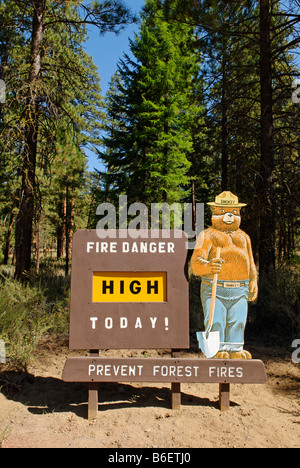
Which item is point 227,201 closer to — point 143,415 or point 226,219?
point 226,219

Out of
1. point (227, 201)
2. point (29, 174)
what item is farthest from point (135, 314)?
point (29, 174)

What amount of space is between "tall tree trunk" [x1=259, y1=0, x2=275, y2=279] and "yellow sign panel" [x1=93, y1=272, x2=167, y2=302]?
159 inches

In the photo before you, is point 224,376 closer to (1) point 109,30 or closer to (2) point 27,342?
(2) point 27,342

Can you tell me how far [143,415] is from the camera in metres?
3.86

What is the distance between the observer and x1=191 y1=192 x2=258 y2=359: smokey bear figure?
423 centimetres

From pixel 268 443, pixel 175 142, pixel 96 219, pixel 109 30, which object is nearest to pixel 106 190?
pixel 96 219

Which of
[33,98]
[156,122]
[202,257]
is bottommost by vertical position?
[202,257]

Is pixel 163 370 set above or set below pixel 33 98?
below

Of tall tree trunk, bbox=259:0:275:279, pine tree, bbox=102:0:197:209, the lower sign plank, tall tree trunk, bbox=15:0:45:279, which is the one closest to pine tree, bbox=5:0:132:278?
tall tree trunk, bbox=15:0:45:279

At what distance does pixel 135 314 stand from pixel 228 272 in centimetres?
129

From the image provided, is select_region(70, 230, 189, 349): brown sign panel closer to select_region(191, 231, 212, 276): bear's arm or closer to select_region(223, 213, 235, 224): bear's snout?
select_region(191, 231, 212, 276): bear's arm

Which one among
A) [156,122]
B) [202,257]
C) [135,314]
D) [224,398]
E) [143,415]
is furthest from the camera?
[156,122]

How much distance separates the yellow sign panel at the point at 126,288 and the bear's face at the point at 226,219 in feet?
3.50

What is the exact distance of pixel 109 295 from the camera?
4.15m
